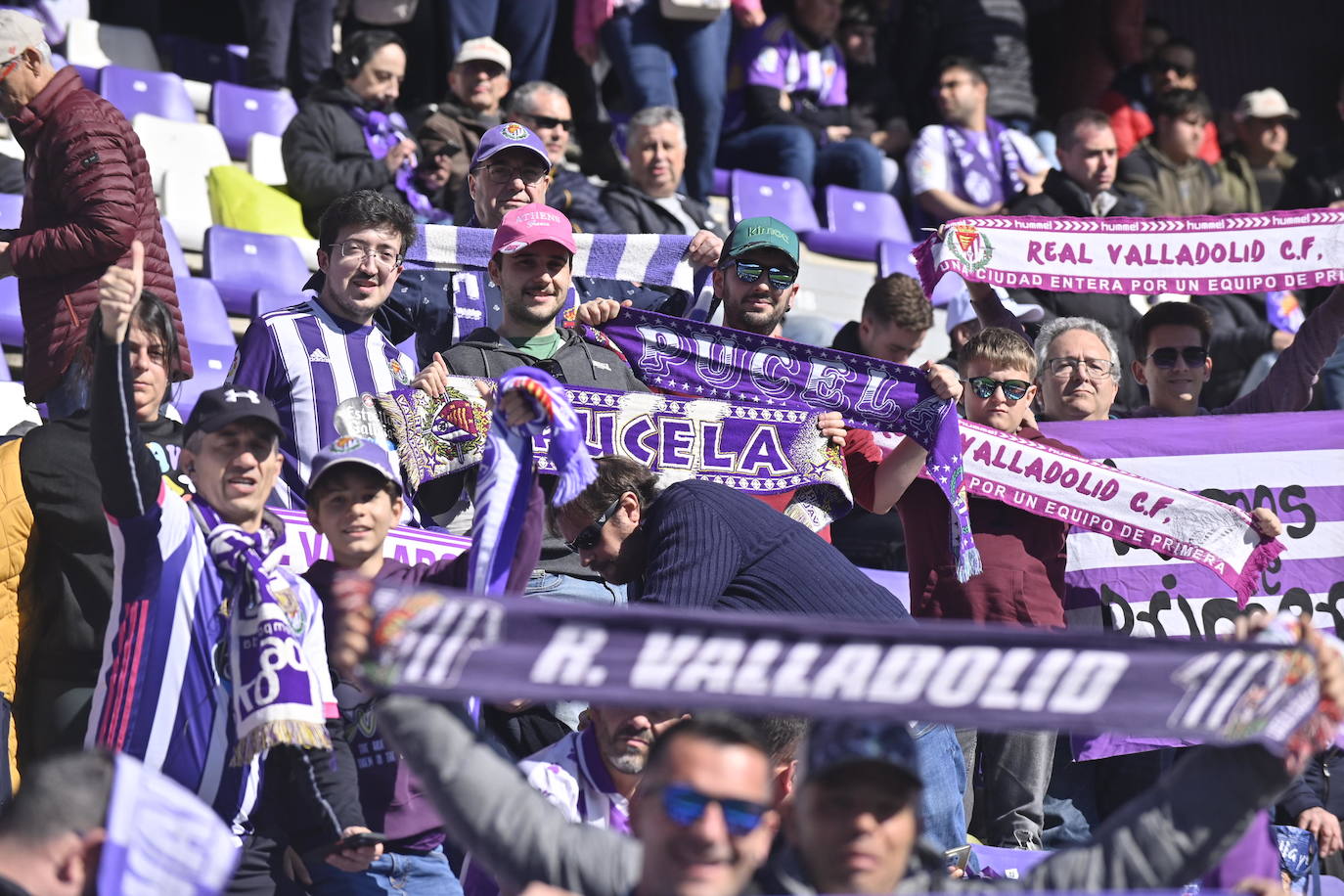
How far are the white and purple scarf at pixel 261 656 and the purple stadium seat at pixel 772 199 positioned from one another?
5579 mm

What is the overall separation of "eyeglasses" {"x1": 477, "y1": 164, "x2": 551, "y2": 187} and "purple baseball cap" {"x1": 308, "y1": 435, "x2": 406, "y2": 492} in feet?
6.87

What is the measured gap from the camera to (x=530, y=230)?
531cm

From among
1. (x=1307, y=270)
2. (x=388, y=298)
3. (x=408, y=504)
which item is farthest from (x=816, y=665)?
(x=1307, y=270)

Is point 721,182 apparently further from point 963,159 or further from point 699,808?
point 699,808

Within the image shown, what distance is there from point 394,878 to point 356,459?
928mm

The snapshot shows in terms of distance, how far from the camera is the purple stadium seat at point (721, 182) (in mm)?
9711

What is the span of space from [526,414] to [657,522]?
0.47m

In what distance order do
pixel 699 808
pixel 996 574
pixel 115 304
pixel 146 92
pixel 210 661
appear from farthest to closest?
pixel 146 92, pixel 996 574, pixel 210 661, pixel 115 304, pixel 699 808

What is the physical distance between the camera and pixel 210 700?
4.00 metres

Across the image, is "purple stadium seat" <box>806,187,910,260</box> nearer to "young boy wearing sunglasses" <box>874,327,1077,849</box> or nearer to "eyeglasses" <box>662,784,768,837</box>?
"young boy wearing sunglasses" <box>874,327,1077,849</box>

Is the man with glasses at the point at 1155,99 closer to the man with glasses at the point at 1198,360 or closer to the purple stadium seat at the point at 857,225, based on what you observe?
the purple stadium seat at the point at 857,225

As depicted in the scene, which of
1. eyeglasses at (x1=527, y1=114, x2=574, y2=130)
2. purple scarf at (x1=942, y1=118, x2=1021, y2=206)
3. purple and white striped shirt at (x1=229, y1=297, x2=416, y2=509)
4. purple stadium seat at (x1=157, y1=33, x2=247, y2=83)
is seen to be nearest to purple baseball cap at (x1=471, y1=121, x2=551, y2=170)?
purple and white striped shirt at (x1=229, y1=297, x2=416, y2=509)

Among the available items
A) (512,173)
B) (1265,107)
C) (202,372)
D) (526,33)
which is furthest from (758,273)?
(1265,107)

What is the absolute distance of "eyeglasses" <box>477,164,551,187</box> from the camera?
20.2 ft
